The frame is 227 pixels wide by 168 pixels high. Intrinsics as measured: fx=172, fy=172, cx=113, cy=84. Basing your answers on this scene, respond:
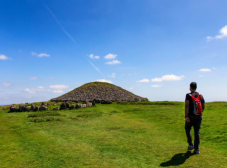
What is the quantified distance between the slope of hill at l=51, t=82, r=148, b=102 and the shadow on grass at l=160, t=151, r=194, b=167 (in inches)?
2124

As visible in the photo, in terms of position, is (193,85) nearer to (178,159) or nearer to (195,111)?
(195,111)

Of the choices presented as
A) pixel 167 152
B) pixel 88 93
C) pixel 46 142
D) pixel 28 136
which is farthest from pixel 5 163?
pixel 88 93

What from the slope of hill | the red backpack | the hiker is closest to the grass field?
the hiker

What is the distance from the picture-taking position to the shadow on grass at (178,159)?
7102 millimetres

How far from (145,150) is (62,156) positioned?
4.19 m

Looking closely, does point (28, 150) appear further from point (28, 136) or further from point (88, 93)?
point (88, 93)

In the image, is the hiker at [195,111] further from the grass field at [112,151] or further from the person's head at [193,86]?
the grass field at [112,151]

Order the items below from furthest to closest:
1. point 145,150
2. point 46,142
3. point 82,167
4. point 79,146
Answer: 1. point 46,142
2. point 79,146
3. point 145,150
4. point 82,167

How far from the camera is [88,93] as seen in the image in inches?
2746

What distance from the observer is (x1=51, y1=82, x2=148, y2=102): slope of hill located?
213ft

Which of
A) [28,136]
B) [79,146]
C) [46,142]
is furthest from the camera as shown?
[28,136]

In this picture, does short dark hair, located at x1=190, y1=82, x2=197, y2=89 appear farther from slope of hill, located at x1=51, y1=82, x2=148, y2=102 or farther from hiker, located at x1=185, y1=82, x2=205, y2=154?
slope of hill, located at x1=51, y1=82, x2=148, y2=102

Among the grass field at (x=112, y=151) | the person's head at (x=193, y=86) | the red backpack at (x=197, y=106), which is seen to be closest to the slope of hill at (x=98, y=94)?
the grass field at (x=112, y=151)

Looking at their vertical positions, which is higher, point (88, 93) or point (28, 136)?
point (88, 93)
